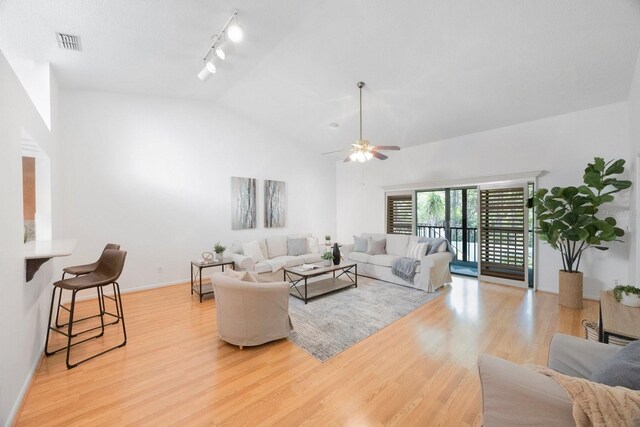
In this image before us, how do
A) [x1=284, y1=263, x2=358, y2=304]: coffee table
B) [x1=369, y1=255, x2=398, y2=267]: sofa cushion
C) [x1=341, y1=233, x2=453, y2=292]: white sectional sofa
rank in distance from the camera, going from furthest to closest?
1. [x1=369, y1=255, x2=398, y2=267]: sofa cushion
2. [x1=341, y1=233, x2=453, y2=292]: white sectional sofa
3. [x1=284, y1=263, x2=358, y2=304]: coffee table

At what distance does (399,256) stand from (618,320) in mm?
3509

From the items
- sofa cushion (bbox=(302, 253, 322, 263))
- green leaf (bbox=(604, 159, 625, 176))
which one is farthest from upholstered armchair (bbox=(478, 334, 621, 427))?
sofa cushion (bbox=(302, 253, 322, 263))

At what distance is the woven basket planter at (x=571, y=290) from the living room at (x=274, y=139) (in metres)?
0.17

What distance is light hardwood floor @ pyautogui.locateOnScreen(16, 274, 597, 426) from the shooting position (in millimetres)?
1851

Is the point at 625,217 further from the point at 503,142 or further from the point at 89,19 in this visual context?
the point at 89,19

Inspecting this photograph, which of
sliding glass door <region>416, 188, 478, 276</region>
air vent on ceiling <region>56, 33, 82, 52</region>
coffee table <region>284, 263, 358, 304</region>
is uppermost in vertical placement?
air vent on ceiling <region>56, 33, 82, 52</region>

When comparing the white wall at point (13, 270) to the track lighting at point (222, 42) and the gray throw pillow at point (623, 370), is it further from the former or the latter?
the gray throw pillow at point (623, 370)

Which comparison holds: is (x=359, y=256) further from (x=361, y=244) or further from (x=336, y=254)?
(x=336, y=254)

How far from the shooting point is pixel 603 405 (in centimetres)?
90

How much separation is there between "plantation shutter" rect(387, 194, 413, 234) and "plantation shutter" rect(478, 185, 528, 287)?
152 cm

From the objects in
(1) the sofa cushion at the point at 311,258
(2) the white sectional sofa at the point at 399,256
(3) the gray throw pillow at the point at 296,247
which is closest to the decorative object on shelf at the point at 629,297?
(2) the white sectional sofa at the point at 399,256

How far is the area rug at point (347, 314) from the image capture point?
283cm

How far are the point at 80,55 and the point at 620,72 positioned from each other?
6.63 meters

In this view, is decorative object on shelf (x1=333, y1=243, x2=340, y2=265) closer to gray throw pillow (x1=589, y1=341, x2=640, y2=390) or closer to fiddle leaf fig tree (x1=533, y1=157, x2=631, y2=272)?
fiddle leaf fig tree (x1=533, y1=157, x2=631, y2=272)
